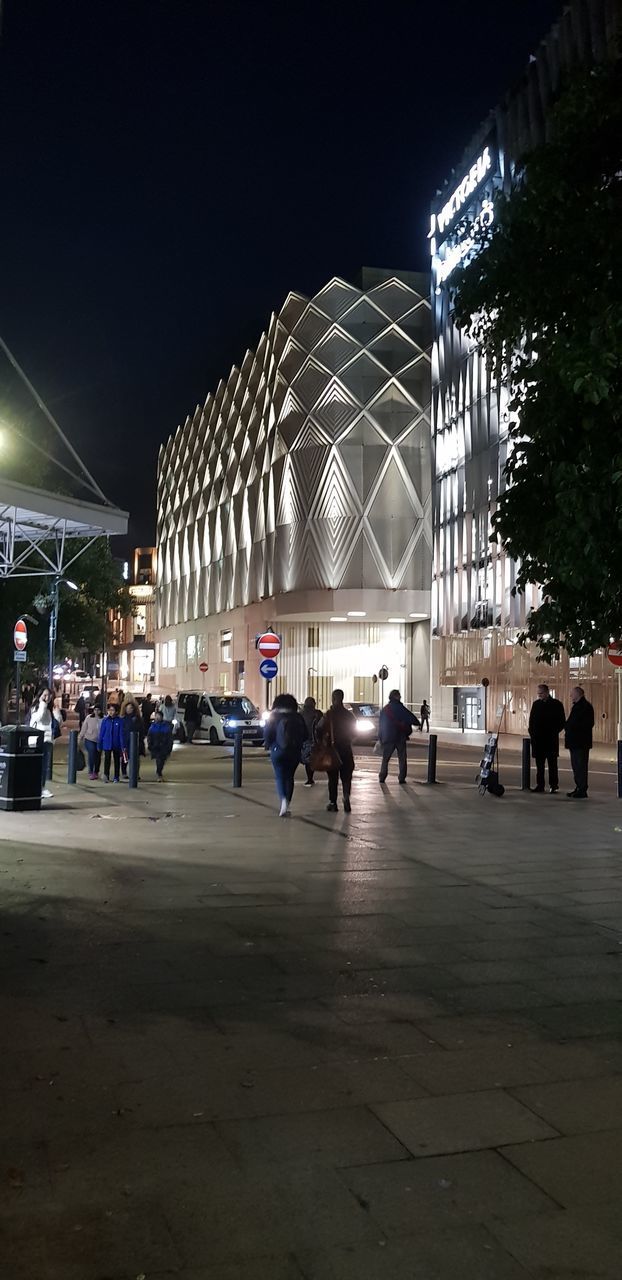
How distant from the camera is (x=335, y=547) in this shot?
181ft

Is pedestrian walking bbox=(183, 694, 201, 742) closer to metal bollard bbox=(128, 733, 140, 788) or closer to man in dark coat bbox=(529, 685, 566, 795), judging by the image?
metal bollard bbox=(128, 733, 140, 788)

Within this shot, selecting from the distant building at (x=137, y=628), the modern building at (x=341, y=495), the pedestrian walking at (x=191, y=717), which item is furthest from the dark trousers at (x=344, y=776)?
the distant building at (x=137, y=628)

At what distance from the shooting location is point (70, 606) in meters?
47.1

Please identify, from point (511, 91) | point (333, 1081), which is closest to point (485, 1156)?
point (333, 1081)

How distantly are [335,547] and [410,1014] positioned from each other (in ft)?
164

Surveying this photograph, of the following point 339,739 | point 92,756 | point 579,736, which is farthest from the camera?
point 92,756

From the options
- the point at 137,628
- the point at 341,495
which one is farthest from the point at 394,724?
the point at 137,628

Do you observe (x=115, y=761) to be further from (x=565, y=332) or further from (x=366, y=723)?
(x=366, y=723)

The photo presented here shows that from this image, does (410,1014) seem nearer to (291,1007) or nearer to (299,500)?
(291,1007)

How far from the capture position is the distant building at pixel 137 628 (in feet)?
Answer: 440

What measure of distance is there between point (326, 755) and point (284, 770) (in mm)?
1038

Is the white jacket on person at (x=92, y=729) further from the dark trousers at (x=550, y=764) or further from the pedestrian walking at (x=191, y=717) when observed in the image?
the pedestrian walking at (x=191, y=717)

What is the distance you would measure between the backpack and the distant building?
383 feet

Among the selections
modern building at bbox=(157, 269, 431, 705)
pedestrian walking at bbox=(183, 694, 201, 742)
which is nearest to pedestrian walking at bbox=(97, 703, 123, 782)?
pedestrian walking at bbox=(183, 694, 201, 742)
